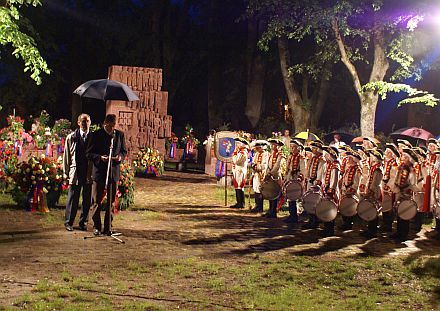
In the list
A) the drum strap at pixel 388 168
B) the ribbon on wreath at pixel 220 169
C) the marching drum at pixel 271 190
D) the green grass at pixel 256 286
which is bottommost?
the green grass at pixel 256 286

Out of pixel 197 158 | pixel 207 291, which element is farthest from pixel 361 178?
pixel 197 158

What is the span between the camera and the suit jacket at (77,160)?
38.0 feet

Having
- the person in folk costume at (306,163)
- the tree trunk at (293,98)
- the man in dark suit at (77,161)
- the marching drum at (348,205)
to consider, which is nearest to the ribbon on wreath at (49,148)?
the man in dark suit at (77,161)

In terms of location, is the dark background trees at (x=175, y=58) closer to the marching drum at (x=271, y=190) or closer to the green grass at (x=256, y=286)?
the marching drum at (x=271, y=190)

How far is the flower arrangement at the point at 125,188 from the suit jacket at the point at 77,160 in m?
2.78

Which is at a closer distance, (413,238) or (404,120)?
(413,238)

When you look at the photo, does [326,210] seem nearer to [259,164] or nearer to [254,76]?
[259,164]

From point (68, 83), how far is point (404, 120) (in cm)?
2072

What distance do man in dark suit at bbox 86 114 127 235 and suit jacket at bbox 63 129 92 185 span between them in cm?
47

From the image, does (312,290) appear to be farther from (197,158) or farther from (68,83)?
(68,83)

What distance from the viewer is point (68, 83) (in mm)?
40188

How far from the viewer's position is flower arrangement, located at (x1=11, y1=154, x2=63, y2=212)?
13500mm

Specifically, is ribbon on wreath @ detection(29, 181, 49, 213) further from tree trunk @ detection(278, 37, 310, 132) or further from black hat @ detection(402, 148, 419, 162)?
tree trunk @ detection(278, 37, 310, 132)

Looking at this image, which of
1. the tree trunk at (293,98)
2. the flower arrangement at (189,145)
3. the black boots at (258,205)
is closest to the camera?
the black boots at (258,205)
